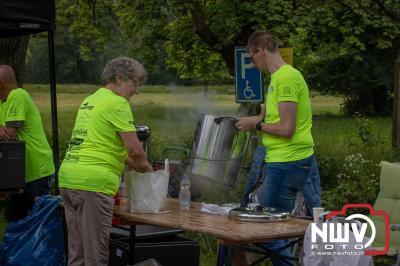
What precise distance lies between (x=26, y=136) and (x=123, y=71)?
143cm

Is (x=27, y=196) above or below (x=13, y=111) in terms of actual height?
below

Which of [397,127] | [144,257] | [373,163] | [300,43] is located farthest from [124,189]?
[300,43]

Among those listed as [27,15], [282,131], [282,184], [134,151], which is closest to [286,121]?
[282,131]

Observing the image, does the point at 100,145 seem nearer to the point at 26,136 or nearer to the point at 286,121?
the point at 286,121

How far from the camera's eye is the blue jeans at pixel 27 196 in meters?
5.71

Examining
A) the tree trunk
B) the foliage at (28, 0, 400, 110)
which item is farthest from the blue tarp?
the foliage at (28, 0, 400, 110)

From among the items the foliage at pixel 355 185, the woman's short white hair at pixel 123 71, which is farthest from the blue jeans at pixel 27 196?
the foliage at pixel 355 185

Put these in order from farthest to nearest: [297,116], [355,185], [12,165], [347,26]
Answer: [347,26]
[355,185]
[12,165]
[297,116]

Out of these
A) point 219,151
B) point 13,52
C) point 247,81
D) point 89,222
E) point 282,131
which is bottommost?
point 89,222

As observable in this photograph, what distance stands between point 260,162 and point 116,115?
1.04 metres

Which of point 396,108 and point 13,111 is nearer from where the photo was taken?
point 13,111

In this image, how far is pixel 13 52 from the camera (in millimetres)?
8930

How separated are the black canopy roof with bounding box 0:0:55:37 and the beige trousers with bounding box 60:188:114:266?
1.70m

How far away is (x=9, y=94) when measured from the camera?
221 inches
